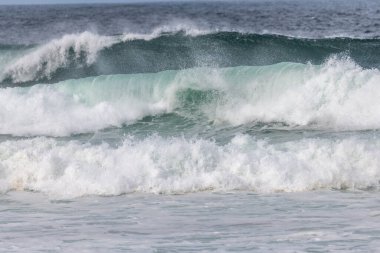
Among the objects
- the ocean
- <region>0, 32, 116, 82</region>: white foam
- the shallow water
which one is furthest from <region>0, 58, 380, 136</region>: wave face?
the shallow water

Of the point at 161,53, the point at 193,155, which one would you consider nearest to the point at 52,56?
the point at 161,53

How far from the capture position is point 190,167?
41.7ft

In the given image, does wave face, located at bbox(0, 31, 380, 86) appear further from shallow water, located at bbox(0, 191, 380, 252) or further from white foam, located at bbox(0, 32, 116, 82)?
shallow water, located at bbox(0, 191, 380, 252)

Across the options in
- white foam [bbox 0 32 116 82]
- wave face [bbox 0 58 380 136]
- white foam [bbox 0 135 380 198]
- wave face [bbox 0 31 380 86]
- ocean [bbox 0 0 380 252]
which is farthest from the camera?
white foam [bbox 0 32 116 82]

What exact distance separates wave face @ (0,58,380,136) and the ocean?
3cm

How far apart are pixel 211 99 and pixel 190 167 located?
6.06m

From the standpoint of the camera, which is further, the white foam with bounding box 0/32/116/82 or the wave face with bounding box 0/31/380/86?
the white foam with bounding box 0/32/116/82

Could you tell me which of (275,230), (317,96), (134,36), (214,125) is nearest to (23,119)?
(214,125)

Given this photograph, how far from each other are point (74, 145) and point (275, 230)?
17.1 ft

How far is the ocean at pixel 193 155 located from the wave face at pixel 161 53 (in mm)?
77

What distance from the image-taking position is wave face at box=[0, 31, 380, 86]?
78.8ft

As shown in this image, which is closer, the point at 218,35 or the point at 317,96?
the point at 317,96

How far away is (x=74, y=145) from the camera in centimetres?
1383

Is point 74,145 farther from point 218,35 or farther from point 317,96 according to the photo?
point 218,35
